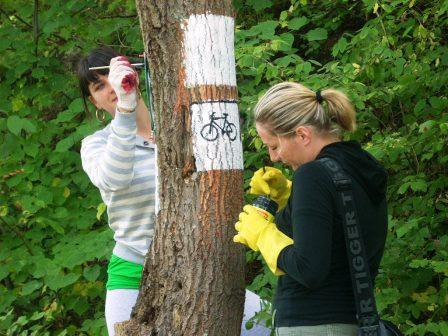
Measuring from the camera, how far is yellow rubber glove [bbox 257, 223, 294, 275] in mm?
2330

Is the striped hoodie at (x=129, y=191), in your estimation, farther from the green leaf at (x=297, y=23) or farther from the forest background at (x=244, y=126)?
the green leaf at (x=297, y=23)

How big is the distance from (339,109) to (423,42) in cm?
253

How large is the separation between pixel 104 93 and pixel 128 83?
0.55 m

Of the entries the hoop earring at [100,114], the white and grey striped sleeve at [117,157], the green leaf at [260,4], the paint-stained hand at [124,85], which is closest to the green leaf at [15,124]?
the hoop earring at [100,114]

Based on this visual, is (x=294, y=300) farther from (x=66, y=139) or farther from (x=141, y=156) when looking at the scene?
(x=66, y=139)

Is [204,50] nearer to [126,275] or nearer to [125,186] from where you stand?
[125,186]

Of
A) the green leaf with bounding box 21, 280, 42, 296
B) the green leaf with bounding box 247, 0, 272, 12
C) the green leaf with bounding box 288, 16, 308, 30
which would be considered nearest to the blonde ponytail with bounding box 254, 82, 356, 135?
the green leaf with bounding box 288, 16, 308, 30

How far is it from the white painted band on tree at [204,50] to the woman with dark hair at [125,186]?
0.23m

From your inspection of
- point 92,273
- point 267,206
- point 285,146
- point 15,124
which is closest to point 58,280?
point 92,273

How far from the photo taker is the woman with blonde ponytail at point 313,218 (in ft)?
7.27

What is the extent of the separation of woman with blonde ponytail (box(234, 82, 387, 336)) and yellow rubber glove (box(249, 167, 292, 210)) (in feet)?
0.77

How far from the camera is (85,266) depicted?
5.27 m

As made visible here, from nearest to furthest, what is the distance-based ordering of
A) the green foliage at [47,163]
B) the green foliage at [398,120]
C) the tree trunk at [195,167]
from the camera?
the tree trunk at [195,167]
the green foliage at [398,120]
the green foliage at [47,163]

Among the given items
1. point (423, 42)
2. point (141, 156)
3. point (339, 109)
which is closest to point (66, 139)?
point (141, 156)
